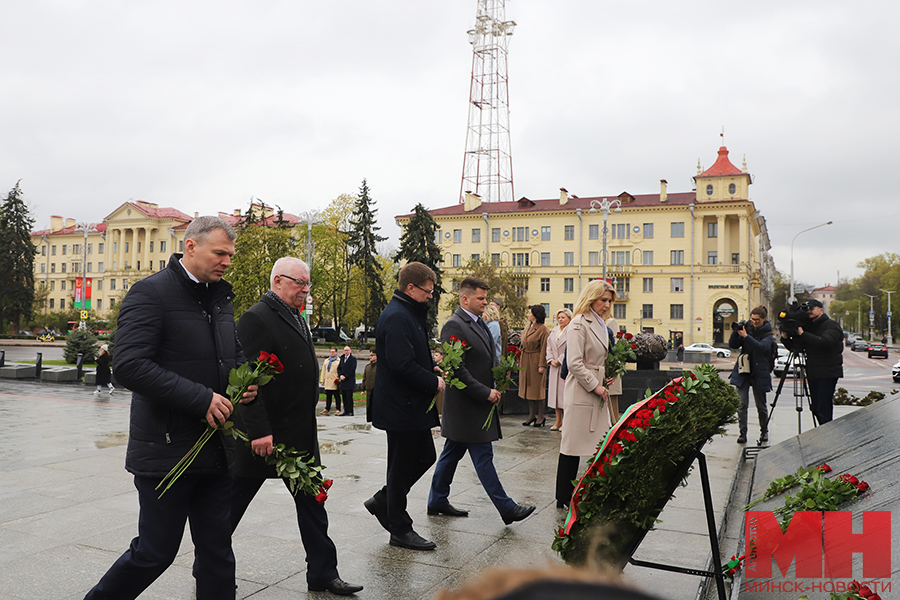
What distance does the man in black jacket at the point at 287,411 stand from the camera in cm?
419

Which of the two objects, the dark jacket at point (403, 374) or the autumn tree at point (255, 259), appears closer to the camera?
the dark jacket at point (403, 374)

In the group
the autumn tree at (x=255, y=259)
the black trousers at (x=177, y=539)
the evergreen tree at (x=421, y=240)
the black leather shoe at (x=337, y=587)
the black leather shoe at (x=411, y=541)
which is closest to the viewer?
the black trousers at (x=177, y=539)

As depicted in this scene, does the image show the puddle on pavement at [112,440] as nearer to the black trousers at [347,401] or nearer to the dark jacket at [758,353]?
the black trousers at [347,401]

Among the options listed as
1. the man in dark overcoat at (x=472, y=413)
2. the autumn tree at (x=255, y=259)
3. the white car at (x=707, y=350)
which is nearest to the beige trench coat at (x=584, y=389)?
the man in dark overcoat at (x=472, y=413)

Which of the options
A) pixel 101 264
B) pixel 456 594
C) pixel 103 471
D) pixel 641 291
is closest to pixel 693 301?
pixel 641 291

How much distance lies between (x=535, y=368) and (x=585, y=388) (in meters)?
6.26

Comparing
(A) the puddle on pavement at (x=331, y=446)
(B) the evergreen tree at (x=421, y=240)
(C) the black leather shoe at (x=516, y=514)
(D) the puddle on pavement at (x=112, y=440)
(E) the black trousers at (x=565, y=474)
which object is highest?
(B) the evergreen tree at (x=421, y=240)

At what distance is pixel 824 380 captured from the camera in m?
9.02

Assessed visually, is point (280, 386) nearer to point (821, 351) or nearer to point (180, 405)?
point (180, 405)

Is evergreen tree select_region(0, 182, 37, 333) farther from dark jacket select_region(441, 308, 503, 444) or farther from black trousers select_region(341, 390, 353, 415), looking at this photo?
dark jacket select_region(441, 308, 503, 444)

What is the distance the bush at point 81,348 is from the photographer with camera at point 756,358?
28.2 m

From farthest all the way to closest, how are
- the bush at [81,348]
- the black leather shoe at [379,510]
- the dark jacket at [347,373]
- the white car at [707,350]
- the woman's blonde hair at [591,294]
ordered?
the white car at [707,350] → the bush at [81,348] → the dark jacket at [347,373] → the woman's blonde hair at [591,294] → the black leather shoe at [379,510]

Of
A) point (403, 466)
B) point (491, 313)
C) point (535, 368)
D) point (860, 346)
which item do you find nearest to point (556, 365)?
point (535, 368)

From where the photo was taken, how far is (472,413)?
18.9 ft
